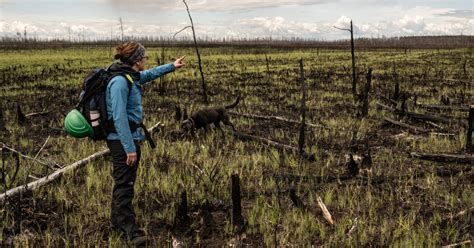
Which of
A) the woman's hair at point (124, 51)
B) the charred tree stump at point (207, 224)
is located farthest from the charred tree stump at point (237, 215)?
the woman's hair at point (124, 51)

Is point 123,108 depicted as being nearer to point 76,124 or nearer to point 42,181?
point 76,124

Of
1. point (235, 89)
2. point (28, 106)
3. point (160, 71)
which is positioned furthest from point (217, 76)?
point (160, 71)

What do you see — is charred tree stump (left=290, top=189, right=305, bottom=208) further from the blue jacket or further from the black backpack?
the black backpack

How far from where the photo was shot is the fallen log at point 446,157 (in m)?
6.61

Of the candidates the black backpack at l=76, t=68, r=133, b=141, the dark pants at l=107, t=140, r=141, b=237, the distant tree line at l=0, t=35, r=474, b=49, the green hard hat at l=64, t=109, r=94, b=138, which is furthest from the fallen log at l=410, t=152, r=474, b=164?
the distant tree line at l=0, t=35, r=474, b=49

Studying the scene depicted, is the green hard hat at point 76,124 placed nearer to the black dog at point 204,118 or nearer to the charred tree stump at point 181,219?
the charred tree stump at point 181,219

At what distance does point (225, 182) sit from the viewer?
6.23 meters

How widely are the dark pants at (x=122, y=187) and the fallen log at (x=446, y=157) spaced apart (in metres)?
4.85

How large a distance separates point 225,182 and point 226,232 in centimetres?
146

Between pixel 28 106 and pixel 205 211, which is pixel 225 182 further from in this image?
pixel 28 106

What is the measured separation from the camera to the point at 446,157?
677 centimetres

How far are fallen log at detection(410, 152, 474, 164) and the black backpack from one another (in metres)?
5.10

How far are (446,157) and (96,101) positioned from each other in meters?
5.42

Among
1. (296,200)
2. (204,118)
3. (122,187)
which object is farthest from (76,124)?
(204,118)
